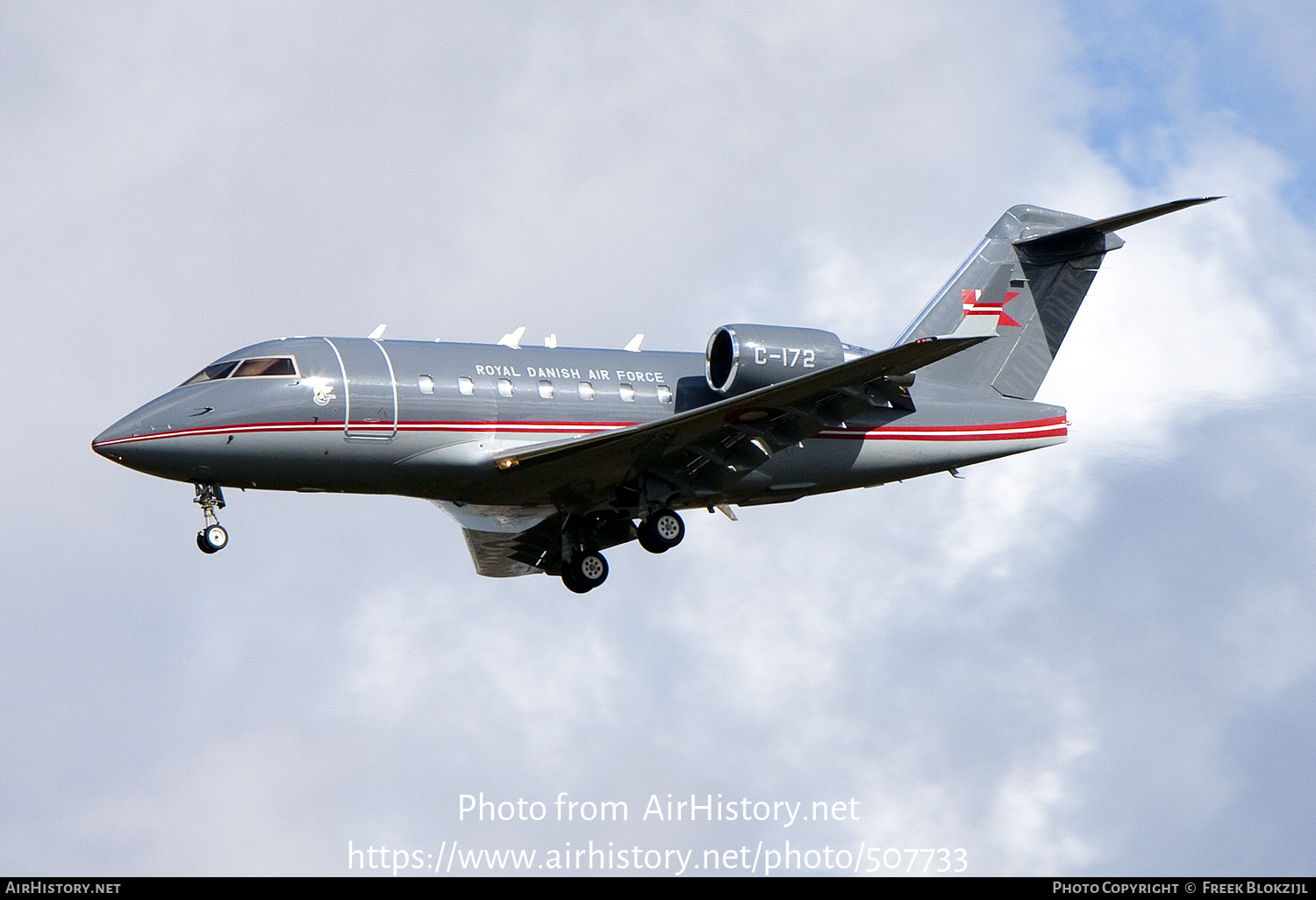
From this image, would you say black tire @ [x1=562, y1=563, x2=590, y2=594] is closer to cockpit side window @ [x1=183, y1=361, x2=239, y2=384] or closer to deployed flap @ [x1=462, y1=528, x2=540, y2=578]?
deployed flap @ [x1=462, y1=528, x2=540, y2=578]

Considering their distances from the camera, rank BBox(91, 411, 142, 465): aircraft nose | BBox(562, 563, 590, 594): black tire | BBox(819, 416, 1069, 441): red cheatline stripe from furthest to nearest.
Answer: BBox(562, 563, 590, 594): black tire < BBox(819, 416, 1069, 441): red cheatline stripe < BBox(91, 411, 142, 465): aircraft nose

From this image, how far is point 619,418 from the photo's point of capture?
29.5m

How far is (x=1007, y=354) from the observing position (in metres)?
32.9

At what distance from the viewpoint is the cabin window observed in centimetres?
2758

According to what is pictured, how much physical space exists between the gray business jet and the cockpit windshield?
3 cm

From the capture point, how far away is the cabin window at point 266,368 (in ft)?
90.5

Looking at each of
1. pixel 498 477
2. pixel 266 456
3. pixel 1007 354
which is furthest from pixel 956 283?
pixel 266 456

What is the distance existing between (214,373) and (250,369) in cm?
57

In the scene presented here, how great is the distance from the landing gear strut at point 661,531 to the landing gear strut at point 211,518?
663cm

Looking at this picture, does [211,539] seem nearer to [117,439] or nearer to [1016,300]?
[117,439]

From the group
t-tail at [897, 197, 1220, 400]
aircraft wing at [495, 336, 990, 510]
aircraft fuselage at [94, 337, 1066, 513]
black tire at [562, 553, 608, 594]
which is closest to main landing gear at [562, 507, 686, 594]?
black tire at [562, 553, 608, 594]
